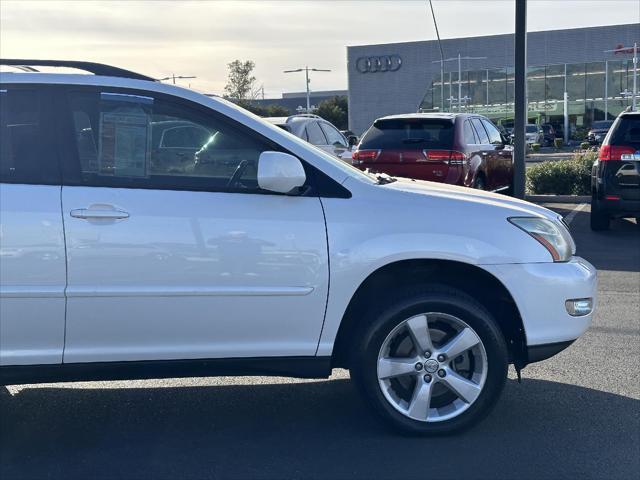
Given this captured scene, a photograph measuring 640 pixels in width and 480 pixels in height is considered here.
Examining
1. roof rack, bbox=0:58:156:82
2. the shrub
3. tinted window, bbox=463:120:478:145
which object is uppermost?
roof rack, bbox=0:58:156:82

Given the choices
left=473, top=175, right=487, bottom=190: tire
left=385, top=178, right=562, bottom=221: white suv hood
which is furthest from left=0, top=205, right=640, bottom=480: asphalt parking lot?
left=473, top=175, right=487, bottom=190: tire

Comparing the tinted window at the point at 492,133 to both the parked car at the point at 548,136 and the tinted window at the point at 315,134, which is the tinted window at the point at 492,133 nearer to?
the tinted window at the point at 315,134

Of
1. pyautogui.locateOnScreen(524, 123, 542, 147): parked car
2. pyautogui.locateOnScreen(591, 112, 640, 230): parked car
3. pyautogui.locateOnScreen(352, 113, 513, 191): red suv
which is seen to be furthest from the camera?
pyautogui.locateOnScreen(524, 123, 542, 147): parked car

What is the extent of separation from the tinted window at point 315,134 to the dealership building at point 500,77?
41283 mm

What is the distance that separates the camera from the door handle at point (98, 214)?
13.4 ft

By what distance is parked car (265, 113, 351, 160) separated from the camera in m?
14.1

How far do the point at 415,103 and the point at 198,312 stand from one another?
195 feet

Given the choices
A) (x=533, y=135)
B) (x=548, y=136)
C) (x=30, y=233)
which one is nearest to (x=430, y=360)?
(x=30, y=233)

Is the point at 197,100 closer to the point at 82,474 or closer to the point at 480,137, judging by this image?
the point at 82,474

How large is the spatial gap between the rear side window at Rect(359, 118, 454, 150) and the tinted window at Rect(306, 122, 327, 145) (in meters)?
3.07

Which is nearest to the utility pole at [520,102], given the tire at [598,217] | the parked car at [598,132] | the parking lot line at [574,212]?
the parking lot line at [574,212]

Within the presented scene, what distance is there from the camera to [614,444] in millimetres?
4352

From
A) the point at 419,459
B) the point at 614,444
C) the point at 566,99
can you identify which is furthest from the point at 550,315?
the point at 566,99

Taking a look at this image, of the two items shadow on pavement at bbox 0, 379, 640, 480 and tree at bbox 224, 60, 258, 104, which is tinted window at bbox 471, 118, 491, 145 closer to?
shadow on pavement at bbox 0, 379, 640, 480
